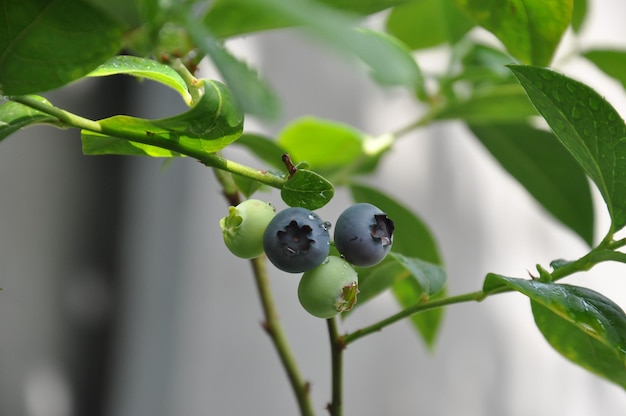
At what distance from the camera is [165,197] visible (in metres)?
1.60

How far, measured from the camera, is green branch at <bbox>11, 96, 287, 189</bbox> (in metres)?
0.34

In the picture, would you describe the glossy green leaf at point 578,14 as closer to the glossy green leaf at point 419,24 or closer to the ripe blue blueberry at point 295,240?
the glossy green leaf at point 419,24

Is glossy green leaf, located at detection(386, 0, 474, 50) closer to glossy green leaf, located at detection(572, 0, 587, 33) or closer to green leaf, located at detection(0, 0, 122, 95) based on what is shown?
glossy green leaf, located at detection(572, 0, 587, 33)

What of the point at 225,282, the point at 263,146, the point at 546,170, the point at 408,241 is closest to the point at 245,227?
the point at 263,146

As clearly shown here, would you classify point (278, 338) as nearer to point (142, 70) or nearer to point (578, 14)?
point (142, 70)

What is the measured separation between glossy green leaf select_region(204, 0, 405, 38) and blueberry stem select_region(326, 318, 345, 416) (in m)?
0.27

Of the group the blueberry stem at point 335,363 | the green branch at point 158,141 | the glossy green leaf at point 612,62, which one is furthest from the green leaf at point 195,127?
the glossy green leaf at point 612,62

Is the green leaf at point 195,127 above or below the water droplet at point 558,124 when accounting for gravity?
above

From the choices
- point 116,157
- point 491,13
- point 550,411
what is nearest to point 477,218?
point 550,411

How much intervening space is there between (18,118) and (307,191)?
0.16 meters

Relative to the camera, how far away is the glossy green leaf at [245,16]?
55 cm

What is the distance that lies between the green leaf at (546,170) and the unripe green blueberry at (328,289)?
47 cm

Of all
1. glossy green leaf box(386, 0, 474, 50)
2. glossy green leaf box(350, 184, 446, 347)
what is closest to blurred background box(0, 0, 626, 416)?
glossy green leaf box(386, 0, 474, 50)

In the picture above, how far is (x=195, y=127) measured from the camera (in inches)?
13.1
